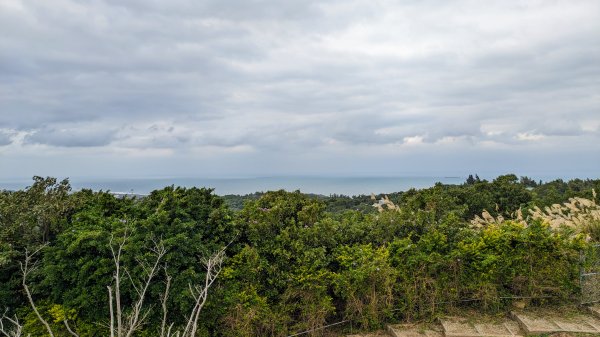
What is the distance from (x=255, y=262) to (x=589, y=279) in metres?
4.64

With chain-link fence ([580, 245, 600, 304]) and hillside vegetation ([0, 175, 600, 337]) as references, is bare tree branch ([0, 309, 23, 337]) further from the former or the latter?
chain-link fence ([580, 245, 600, 304])

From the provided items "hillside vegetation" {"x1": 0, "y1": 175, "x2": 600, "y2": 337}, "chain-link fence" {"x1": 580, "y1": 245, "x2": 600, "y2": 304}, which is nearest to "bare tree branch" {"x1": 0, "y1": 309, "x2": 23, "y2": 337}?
"hillside vegetation" {"x1": 0, "y1": 175, "x2": 600, "y2": 337}

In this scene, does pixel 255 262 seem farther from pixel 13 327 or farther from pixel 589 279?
pixel 589 279

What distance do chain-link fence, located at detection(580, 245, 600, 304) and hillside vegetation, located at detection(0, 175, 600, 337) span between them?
0.34 ft

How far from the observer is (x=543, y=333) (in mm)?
5109

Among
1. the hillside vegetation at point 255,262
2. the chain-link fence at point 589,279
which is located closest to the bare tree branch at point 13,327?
the hillside vegetation at point 255,262

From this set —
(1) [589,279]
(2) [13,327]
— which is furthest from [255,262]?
(1) [589,279]

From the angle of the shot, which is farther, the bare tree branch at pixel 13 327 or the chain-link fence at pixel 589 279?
the chain-link fence at pixel 589 279

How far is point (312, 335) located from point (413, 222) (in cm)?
210

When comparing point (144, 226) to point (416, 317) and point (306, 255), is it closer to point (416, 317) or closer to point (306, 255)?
point (306, 255)

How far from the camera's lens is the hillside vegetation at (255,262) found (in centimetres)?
460

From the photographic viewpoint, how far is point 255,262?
200 inches

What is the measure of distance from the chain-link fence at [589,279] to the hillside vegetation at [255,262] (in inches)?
4.0

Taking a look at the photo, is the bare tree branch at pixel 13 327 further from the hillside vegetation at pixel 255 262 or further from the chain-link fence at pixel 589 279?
the chain-link fence at pixel 589 279
